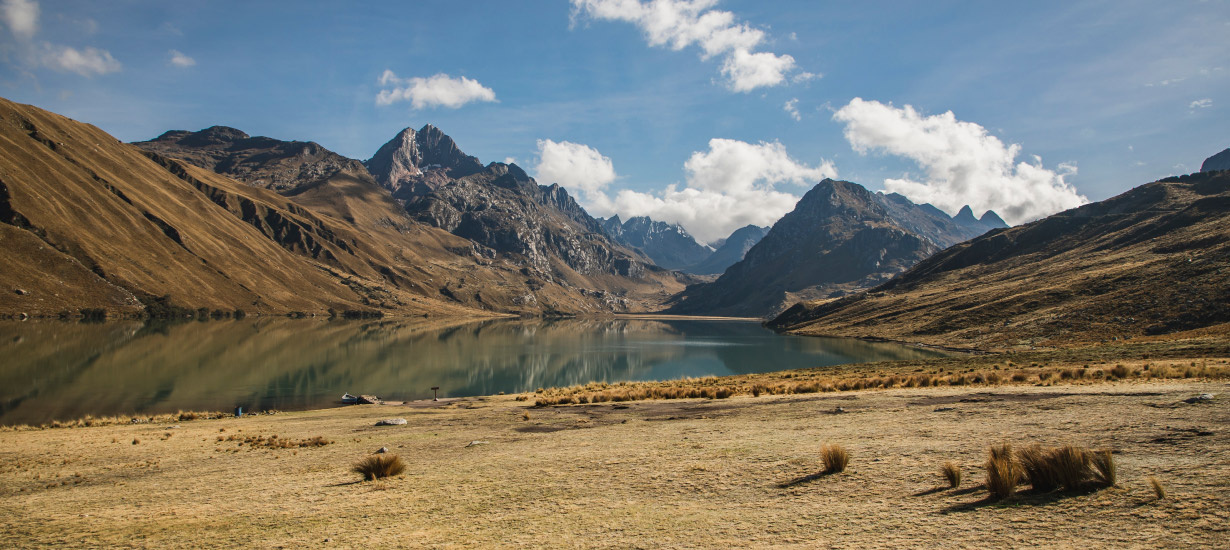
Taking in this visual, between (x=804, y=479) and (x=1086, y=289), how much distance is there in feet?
419

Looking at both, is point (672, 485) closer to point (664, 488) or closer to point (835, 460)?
point (664, 488)

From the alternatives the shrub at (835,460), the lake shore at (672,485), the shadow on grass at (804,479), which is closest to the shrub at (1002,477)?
the lake shore at (672,485)

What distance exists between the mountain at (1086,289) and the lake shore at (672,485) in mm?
84456

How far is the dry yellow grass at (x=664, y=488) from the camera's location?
7.87 meters

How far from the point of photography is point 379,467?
46.5 feet

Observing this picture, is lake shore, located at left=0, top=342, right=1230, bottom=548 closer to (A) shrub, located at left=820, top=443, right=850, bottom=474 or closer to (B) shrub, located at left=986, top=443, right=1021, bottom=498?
(B) shrub, located at left=986, top=443, right=1021, bottom=498

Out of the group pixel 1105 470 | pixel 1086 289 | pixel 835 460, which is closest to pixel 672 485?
pixel 835 460

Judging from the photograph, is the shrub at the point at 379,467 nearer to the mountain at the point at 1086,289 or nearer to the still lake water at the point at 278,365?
the still lake water at the point at 278,365

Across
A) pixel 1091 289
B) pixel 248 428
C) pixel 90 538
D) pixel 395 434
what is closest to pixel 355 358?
pixel 248 428

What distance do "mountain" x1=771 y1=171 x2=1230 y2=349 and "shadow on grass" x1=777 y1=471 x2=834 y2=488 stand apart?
90.6 metres

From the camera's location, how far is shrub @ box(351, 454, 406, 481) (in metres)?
14.1

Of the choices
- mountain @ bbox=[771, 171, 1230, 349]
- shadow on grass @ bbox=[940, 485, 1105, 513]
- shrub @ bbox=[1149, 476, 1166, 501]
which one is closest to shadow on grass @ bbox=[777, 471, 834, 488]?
shadow on grass @ bbox=[940, 485, 1105, 513]

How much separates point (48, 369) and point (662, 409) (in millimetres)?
76854

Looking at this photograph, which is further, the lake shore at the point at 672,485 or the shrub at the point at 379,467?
the shrub at the point at 379,467
